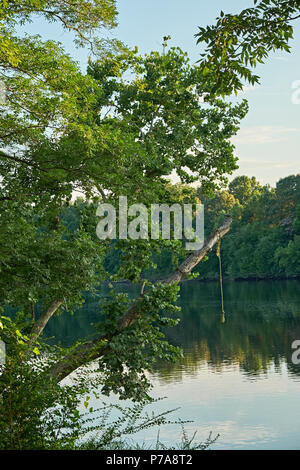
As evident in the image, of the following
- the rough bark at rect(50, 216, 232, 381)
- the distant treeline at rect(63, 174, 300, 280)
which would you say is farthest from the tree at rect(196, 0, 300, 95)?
the distant treeline at rect(63, 174, 300, 280)

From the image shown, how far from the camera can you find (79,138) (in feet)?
33.4

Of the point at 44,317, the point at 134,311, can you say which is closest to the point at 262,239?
the point at 44,317

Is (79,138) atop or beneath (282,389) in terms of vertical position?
atop

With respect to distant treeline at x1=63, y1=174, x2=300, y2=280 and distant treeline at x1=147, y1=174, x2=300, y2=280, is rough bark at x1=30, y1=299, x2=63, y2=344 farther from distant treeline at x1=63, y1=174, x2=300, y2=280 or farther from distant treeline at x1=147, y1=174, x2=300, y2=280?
distant treeline at x1=147, y1=174, x2=300, y2=280

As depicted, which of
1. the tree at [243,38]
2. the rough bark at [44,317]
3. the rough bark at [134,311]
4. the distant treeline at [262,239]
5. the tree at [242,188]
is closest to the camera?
the tree at [243,38]

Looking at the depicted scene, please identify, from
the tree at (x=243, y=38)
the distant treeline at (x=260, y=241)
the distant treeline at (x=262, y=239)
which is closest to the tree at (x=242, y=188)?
the distant treeline at (x=262, y=239)

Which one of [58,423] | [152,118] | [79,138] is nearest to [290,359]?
[152,118]

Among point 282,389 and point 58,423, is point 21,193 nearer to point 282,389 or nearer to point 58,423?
point 58,423

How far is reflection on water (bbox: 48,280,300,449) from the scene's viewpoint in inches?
709

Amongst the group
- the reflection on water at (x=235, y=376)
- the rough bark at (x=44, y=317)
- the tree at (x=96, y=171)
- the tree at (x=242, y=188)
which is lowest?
the reflection on water at (x=235, y=376)

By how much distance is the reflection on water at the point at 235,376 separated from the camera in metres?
18.0

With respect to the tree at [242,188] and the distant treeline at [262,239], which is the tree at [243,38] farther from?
the tree at [242,188]
